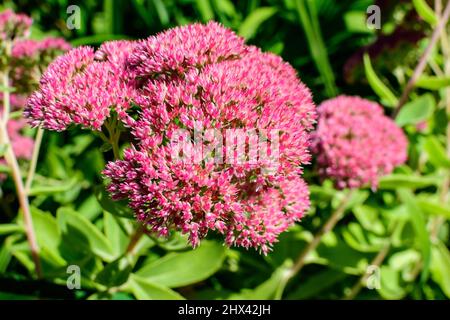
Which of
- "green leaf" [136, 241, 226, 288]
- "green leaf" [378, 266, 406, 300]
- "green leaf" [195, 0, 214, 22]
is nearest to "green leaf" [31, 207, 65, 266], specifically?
"green leaf" [136, 241, 226, 288]

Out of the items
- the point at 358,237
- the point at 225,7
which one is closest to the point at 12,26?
the point at 225,7

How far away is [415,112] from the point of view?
1465 millimetres

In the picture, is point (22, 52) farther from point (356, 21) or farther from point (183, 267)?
point (356, 21)

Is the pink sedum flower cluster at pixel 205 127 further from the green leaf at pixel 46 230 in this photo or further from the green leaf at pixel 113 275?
the green leaf at pixel 46 230

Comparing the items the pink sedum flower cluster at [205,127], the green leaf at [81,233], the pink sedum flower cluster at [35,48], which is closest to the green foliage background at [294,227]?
the green leaf at [81,233]

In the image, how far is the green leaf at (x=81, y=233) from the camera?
3.85 ft

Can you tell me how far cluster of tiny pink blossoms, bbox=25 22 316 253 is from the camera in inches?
30.6

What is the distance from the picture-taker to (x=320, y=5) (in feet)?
6.53

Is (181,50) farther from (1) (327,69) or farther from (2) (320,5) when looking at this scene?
(2) (320,5)

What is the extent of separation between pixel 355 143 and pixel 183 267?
54 cm

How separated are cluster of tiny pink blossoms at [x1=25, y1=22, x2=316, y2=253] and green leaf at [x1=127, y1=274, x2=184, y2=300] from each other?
11.6 inches

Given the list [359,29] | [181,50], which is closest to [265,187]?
[181,50]

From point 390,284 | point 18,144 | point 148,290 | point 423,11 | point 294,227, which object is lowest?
point 390,284
